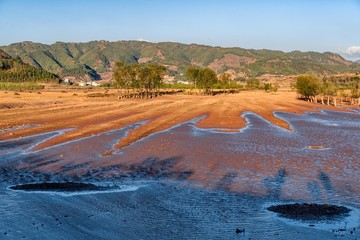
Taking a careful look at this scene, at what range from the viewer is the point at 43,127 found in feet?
139

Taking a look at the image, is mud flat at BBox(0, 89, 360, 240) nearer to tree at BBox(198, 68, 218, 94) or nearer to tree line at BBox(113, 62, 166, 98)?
tree line at BBox(113, 62, 166, 98)

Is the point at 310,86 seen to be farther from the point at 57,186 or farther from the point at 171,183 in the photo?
the point at 57,186

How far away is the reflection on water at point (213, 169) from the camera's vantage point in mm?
16016

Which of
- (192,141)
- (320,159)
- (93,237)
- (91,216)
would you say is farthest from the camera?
(192,141)

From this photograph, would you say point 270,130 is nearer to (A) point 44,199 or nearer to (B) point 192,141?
(B) point 192,141

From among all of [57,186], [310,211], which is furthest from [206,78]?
[310,211]

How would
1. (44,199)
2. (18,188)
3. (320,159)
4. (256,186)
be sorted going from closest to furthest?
1. (44,199)
2. (18,188)
3. (256,186)
4. (320,159)

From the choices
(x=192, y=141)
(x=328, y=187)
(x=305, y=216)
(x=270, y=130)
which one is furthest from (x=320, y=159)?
(x=270, y=130)

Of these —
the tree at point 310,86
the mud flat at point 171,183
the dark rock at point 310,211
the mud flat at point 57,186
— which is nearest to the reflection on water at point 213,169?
the mud flat at point 171,183

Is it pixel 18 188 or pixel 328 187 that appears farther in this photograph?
pixel 328 187

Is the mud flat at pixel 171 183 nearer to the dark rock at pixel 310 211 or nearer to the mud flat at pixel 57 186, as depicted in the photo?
the mud flat at pixel 57 186

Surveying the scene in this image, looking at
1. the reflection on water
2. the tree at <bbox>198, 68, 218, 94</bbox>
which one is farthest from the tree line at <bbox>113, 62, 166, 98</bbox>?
the reflection on water

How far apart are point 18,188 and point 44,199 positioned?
8.01 feet

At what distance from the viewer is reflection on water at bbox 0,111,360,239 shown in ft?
52.5
